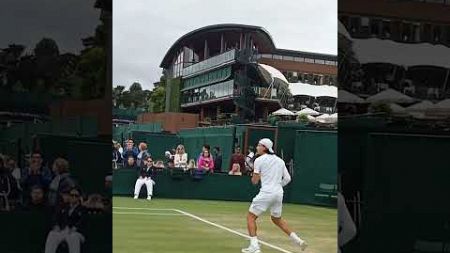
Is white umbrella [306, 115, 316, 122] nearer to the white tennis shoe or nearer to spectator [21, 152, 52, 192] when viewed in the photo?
the white tennis shoe

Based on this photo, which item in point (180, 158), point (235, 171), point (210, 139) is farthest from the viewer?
point (180, 158)

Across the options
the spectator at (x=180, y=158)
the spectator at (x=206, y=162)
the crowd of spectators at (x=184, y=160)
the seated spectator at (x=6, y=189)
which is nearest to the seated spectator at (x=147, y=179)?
the crowd of spectators at (x=184, y=160)

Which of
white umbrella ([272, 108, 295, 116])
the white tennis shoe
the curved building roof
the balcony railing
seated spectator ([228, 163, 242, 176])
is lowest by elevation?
the white tennis shoe

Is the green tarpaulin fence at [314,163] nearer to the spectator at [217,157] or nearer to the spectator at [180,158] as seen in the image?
the spectator at [217,157]

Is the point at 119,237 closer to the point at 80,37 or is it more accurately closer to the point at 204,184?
the point at 80,37

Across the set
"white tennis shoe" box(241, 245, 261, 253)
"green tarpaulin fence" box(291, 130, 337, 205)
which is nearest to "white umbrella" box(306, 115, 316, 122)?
"green tarpaulin fence" box(291, 130, 337, 205)

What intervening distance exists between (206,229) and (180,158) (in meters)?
2.87

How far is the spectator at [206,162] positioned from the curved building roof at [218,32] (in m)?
2.29

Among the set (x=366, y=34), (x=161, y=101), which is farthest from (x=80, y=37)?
(x=161, y=101)

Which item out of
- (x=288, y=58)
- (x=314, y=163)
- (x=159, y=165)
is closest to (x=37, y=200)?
(x=288, y=58)

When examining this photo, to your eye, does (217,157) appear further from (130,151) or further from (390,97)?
(390,97)

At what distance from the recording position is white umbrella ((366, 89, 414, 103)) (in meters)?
5.99

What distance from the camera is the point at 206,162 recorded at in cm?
1138

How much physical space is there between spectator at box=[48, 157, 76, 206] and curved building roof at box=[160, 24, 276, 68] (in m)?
3.69
